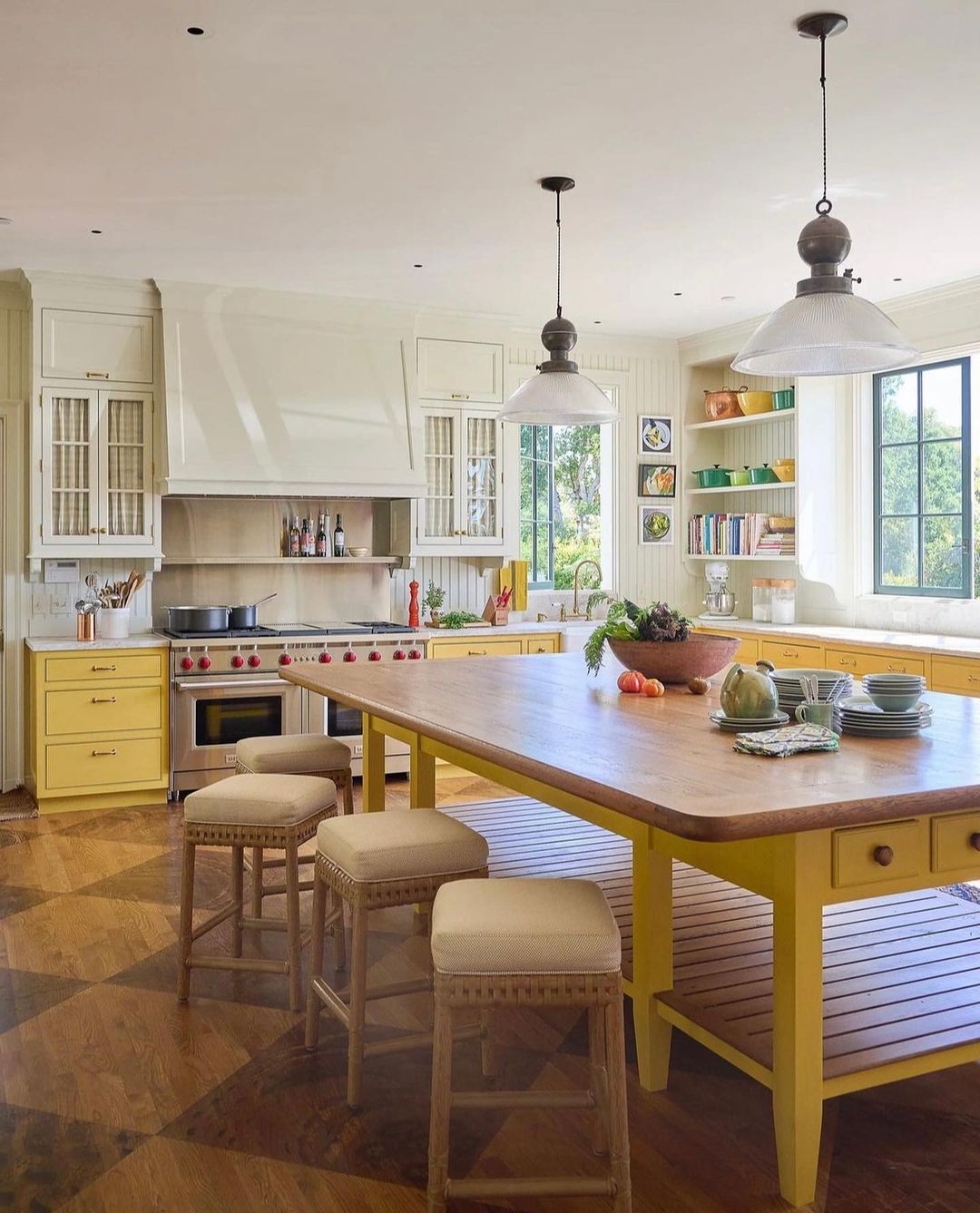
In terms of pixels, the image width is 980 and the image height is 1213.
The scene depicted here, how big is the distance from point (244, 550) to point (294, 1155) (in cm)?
455

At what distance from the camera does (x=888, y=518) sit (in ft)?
21.7

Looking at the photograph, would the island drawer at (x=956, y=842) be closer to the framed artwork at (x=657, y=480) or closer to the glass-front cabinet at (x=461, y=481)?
the glass-front cabinet at (x=461, y=481)

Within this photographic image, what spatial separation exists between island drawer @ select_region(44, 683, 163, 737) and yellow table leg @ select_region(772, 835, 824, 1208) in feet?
14.0

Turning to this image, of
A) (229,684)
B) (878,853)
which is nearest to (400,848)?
(878,853)

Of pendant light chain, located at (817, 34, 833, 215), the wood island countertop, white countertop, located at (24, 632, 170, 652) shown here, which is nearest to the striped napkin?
the wood island countertop

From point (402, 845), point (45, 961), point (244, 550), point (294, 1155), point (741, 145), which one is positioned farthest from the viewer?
point (244, 550)

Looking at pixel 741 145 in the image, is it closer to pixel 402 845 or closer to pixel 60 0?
pixel 60 0

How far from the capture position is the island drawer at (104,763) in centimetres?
566

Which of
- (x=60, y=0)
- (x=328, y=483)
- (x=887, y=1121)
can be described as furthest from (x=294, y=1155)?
(x=328, y=483)

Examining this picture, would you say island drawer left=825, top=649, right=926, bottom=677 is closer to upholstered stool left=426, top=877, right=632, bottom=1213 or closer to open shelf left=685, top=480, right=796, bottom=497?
open shelf left=685, top=480, right=796, bottom=497

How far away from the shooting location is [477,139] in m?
3.91

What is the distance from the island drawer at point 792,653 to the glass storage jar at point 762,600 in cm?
59

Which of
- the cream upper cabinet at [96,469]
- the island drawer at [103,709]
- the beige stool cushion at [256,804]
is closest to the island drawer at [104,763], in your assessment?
the island drawer at [103,709]

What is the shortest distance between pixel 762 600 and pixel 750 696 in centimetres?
441
